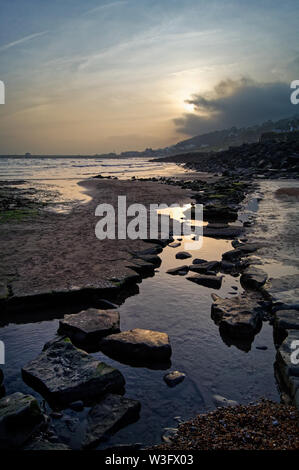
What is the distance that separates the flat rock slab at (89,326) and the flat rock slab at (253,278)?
2.67 m

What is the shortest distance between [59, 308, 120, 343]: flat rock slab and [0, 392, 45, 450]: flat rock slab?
1.32 meters

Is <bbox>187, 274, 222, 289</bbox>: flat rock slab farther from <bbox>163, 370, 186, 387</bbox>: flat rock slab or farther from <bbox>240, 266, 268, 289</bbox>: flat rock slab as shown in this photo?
<bbox>163, 370, 186, 387</bbox>: flat rock slab

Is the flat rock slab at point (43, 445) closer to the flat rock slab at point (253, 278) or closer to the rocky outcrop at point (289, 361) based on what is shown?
the rocky outcrop at point (289, 361)

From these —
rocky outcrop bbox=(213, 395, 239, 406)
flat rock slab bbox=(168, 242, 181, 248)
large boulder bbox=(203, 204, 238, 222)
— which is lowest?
rocky outcrop bbox=(213, 395, 239, 406)

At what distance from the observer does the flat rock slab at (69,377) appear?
127 inches

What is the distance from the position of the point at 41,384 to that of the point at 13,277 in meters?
3.28

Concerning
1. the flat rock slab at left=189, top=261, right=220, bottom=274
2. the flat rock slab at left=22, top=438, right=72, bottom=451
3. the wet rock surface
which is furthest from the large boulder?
the flat rock slab at left=22, top=438, right=72, bottom=451

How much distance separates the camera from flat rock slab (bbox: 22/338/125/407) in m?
3.22

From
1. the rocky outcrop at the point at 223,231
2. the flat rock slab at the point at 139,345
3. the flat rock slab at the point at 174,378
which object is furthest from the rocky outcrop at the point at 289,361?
the rocky outcrop at the point at 223,231

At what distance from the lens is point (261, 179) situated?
90.2 ft

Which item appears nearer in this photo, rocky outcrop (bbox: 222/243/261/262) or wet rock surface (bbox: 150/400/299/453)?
wet rock surface (bbox: 150/400/299/453)

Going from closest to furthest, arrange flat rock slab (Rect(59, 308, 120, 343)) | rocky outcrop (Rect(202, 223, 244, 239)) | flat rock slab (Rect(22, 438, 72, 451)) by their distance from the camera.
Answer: flat rock slab (Rect(22, 438, 72, 451)), flat rock slab (Rect(59, 308, 120, 343)), rocky outcrop (Rect(202, 223, 244, 239))

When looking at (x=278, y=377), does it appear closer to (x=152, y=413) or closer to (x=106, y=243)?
(x=152, y=413)
